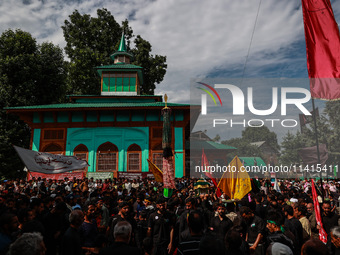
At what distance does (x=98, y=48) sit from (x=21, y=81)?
13.1 meters

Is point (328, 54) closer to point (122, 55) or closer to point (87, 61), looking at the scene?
point (122, 55)

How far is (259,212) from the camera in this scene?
26.2 ft

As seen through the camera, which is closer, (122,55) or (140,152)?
(140,152)

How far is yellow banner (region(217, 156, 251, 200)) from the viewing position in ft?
26.1

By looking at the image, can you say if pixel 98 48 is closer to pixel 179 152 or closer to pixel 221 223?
pixel 179 152

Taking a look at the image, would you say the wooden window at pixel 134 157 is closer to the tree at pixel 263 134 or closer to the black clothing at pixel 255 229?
the tree at pixel 263 134

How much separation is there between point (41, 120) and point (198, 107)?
15.9m

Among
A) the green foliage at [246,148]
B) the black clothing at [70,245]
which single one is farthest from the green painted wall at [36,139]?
the black clothing at [70,245]

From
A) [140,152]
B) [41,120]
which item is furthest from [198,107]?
[41,120]

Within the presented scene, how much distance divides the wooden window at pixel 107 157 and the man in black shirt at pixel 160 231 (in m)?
19.4

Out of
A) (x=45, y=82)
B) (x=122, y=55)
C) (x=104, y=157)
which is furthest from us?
(x=122, y=55)

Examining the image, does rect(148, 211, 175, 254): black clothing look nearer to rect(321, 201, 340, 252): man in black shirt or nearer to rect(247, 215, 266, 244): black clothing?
rect(247, 215, 266, 244): black clothing

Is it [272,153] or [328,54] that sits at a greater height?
[328,54]

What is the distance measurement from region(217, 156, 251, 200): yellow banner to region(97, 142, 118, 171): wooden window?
18180 millimetres
